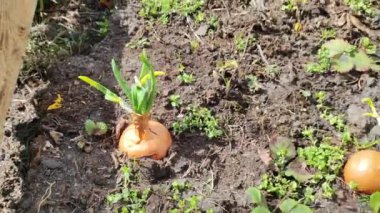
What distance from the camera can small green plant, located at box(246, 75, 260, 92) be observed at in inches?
125

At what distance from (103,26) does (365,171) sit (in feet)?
4.77

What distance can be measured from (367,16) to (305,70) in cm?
53

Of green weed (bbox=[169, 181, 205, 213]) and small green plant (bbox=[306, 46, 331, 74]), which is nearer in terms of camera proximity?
green weed (bbox=[169, 181, 205, 213])

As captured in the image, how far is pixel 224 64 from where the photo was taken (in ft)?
10.7

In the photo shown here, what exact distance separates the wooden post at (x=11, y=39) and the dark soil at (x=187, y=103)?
0.36m

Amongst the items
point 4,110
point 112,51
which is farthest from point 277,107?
point 4,110

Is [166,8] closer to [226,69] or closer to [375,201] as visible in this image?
[226,69]

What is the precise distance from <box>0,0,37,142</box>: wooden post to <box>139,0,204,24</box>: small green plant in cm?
105

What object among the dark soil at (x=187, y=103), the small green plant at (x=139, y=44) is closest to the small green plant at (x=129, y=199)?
the dark soil at (x=187, y=103)

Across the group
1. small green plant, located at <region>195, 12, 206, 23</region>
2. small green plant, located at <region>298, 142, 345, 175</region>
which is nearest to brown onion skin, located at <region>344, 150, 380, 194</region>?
small green plant, located at <region>298, 142, 345, 175</region>

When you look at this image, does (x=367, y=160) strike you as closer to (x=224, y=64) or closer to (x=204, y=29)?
(x=224, y=64)

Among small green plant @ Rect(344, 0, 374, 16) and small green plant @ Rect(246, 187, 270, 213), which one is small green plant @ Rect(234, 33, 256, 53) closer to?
small green plant @ Rect(344, 0, 374, 16)

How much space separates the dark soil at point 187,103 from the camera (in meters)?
2.73

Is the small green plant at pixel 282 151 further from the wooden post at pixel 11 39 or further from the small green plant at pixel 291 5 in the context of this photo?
the wooden post at pixel 11 39
